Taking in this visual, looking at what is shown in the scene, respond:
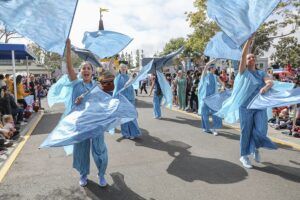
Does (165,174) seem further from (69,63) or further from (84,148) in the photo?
(69,63)

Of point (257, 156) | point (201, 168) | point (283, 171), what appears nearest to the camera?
point (283, 171)

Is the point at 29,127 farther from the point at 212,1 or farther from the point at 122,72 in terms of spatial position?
the point at 212,1

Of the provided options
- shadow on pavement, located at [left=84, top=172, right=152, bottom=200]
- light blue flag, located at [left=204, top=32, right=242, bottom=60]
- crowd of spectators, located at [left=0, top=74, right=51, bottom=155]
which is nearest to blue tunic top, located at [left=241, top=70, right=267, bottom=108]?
light blue flag, located at [left=204, top=32, right=242, bottom=60]

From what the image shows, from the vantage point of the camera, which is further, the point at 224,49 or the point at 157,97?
the point at 157,97

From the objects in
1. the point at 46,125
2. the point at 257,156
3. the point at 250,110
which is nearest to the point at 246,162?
the point at 257,156

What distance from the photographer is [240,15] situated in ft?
17.4

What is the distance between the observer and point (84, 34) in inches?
331

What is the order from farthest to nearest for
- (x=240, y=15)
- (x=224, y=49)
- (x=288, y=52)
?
1. (x=288, y=52)
2. (x=224, y=49)
3. (x=240, y=15)

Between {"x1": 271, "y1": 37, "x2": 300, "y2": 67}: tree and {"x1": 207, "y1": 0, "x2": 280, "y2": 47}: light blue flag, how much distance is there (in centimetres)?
3166

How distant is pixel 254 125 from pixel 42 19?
3694mm

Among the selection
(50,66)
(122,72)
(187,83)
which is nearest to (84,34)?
(122,72)

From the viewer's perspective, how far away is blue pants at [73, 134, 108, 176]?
194 inches

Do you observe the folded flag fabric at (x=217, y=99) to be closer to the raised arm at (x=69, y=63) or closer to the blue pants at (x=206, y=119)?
the blue pants at (x=206, y=119)

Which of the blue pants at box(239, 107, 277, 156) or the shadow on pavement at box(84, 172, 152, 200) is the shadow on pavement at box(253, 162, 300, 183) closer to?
the blue pants at box(239, 107, 277, 156)
